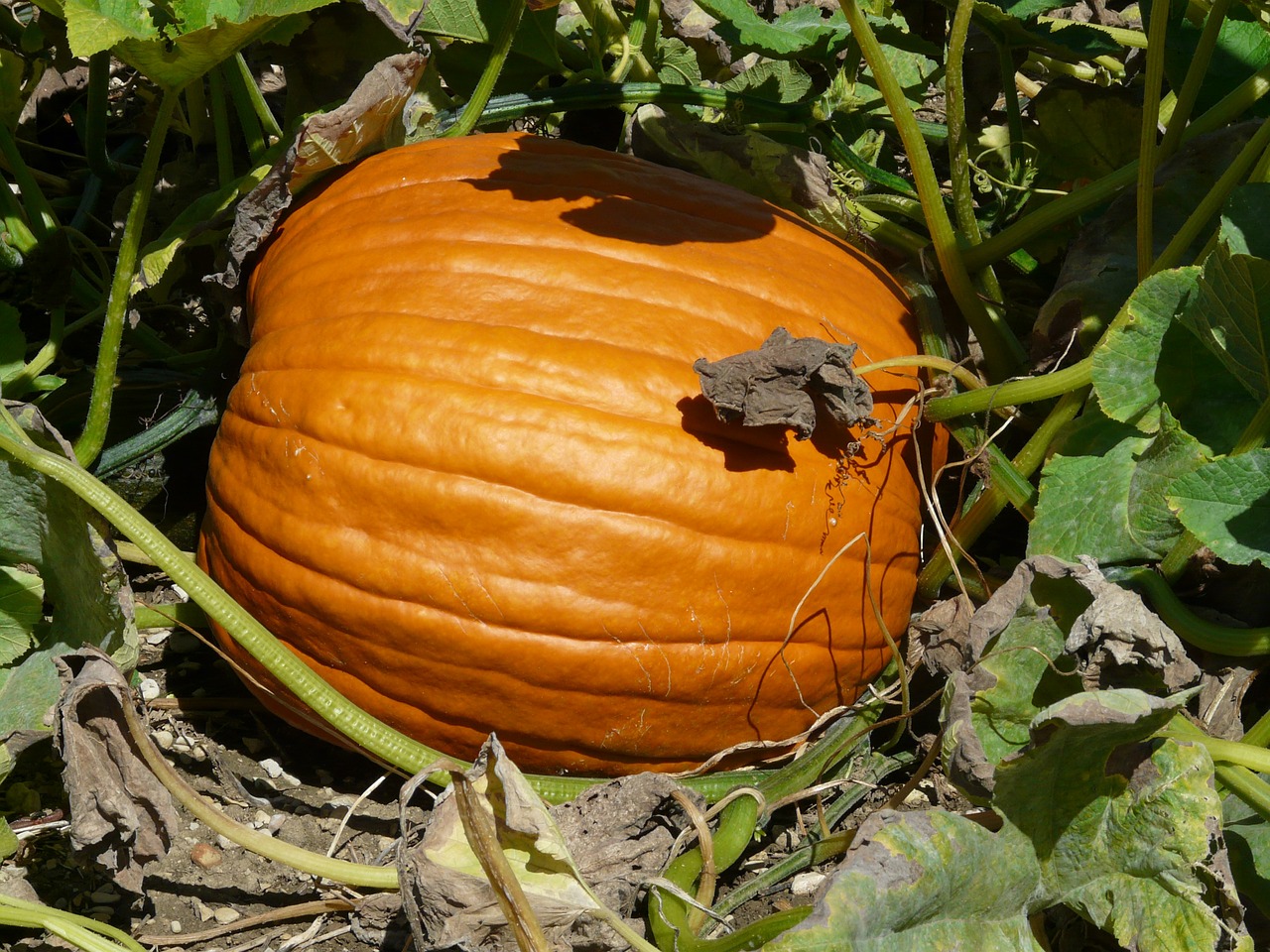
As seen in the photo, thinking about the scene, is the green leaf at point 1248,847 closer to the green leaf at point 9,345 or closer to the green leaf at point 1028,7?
the green leaf at point 1028,7

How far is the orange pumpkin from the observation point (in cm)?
151

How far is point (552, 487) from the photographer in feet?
4.89

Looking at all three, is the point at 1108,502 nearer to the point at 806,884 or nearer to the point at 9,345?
the point at 806,884

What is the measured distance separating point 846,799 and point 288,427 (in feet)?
3.16

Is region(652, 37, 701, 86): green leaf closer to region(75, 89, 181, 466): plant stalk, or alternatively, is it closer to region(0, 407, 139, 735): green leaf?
region(75, 89, 181, 466): plant stalk

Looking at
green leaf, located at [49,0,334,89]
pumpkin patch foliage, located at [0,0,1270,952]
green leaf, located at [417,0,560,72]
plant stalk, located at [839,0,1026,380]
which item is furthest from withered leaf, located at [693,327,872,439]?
green leaf, located at [417,0,560,72]

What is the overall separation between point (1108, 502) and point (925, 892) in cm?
64

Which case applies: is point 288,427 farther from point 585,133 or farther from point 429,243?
point 585,133

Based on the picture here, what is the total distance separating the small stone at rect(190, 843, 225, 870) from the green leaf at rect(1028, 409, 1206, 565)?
122 cm

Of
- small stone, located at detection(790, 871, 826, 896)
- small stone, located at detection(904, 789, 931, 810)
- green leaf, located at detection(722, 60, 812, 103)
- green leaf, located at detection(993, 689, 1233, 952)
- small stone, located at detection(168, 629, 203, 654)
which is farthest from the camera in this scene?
green leaf, located at detection(722, 60, 812, 103)

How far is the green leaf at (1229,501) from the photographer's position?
55.1 inches

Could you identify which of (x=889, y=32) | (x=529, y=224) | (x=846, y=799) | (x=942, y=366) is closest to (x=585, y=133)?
(x=889, y=32)

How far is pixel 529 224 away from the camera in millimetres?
1678

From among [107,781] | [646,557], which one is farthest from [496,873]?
[107,781]
